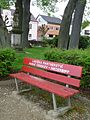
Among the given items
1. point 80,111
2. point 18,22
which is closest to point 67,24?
point 18,22

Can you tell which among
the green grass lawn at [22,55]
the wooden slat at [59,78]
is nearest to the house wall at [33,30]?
the green grass lawn at [22,55]

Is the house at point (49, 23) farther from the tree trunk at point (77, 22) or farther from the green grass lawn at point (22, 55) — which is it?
the green grass lawn at point (22, 55)

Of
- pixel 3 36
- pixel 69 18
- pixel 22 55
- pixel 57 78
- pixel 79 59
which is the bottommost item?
pixel 22 55

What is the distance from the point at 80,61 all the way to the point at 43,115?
1908 mm

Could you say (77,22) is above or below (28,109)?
above

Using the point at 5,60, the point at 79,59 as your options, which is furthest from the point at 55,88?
the point at 5,60

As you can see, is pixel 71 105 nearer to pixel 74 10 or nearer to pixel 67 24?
pixel 67 24

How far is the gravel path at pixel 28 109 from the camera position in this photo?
4.75 m

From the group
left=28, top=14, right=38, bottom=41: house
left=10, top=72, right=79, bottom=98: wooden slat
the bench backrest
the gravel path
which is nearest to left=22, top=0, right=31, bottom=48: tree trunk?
the bench backrest

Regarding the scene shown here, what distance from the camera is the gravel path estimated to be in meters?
4.75

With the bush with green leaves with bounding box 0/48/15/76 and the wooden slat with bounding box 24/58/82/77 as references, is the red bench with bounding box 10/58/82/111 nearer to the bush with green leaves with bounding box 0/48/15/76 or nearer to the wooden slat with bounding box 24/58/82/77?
the wooden slat with bounding box 24/58/82/77

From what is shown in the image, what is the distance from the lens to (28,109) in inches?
202

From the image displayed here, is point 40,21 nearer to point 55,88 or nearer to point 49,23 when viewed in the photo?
point 49,23

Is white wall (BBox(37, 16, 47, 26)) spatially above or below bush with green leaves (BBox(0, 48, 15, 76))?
above
